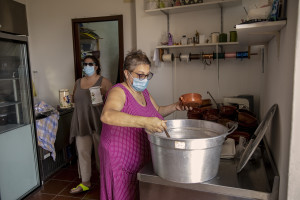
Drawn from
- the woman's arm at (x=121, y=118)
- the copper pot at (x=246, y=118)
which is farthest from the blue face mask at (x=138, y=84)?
the copper pot at (x=246, y=118)

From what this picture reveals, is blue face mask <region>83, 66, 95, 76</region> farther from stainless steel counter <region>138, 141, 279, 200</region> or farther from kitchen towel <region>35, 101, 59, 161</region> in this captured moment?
stainless steel counter <region>138, 141, 279, 200</region>

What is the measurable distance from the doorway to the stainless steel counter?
2.48 meters

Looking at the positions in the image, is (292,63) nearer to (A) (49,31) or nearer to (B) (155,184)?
(B) (155,184)

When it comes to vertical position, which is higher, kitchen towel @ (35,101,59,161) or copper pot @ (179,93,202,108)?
copper pot @ (179,93,202,108)

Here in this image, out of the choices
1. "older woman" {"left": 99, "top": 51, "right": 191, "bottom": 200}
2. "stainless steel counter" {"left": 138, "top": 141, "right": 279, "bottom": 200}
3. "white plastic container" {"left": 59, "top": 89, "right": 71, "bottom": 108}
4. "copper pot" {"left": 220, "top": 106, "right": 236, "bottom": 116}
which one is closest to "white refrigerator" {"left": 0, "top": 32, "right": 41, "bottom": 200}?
"white plastic container" {"left": 59, "top": 89, "right": 71, "bottom": 108}

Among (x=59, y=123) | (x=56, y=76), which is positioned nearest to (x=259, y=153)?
(x=59, y=123)

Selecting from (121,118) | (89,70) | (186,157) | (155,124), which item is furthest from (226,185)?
(89,70)

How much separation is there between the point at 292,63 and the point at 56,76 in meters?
3.50

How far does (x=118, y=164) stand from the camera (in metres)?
1.36

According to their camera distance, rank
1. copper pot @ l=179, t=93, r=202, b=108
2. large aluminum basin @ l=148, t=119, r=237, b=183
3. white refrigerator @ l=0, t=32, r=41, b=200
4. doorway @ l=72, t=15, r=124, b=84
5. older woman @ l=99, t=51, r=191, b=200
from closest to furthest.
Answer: large aluminum basin @ l=148, t=119, r=237, b=183
older woman @ l=99, t=51, r=191, b=200
copper pot @ l=179, t=93, r=202, b=108
white refrigerator @ l=0, t=32, r=41, b=200
doorway @ l=72, t=15, r=124, b=84

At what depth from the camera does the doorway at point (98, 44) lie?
3.57 metres

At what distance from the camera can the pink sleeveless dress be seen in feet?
4.47

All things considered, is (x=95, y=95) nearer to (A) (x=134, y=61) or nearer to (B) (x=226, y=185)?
(A) (x=134, y=61)

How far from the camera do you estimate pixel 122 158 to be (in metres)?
1.37
